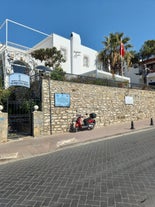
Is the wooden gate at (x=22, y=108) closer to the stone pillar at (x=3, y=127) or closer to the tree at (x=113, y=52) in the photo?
the stone pillar at (x=3, y=127)

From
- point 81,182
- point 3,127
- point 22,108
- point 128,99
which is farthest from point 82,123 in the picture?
point 81,182

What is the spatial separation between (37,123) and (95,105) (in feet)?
18.1

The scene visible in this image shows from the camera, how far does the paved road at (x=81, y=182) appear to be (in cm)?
363

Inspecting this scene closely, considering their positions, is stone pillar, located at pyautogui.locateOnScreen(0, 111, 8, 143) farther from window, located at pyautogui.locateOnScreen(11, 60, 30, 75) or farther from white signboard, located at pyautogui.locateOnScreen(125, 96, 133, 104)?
white signboard, located at pyautogui.locateOnScreen(125, 96, 133, 104)

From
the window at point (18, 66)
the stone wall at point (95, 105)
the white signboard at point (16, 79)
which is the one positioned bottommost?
the stone wall at point (95, 105)

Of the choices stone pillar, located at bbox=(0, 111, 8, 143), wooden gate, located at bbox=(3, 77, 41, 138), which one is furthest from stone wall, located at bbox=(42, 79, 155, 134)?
stone pillar, located at bbox=(0, 111, 8, 143)

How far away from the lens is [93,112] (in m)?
14.9

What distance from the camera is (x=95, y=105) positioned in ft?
49.6

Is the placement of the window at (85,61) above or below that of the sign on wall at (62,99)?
above

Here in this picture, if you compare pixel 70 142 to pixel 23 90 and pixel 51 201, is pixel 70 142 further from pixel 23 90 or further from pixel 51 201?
pixel 51 201

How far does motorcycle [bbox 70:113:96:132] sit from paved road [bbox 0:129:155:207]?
6.04 m

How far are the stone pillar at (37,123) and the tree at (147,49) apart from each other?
27505 millimetres

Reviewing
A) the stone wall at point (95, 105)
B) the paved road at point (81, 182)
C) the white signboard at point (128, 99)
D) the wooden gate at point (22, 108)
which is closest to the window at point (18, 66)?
the wooden gate at point (22, 108)

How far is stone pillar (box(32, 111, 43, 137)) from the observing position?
1114cm
